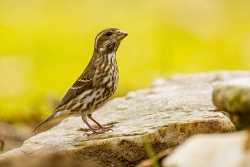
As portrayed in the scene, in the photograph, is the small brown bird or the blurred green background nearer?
the small brown bird

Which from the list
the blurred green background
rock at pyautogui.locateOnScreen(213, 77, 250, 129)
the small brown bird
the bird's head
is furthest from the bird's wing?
the blurred green background

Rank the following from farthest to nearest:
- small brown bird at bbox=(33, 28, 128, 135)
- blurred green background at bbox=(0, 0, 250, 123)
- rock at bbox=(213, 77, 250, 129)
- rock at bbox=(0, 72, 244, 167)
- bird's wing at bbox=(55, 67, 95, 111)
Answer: blurred green background at bbox=(0, 0, 250, 123)
bird's wing at bbox=(55, 67, 95, 111)
small brown bird at bbox=(33, 28, 128, 135)
rock at bbox=(0, 72, 244, 167)
rock at bbox=(213, 77, 250, 129)

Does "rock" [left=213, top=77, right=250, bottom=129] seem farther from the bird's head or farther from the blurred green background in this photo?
the blurred green background

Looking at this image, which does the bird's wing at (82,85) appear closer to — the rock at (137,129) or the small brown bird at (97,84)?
the small brown bird at (97,84)

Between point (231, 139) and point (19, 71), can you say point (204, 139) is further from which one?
point (19, 71)

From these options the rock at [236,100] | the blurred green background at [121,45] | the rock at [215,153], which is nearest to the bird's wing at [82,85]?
the rock at [236,100]

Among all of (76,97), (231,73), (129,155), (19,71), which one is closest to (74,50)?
(19,71)

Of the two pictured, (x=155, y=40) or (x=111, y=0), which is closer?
(x=155, y=40)

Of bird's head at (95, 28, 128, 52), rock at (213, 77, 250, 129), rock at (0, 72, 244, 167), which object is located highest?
bird's head at (95, 28, 128, 52)
